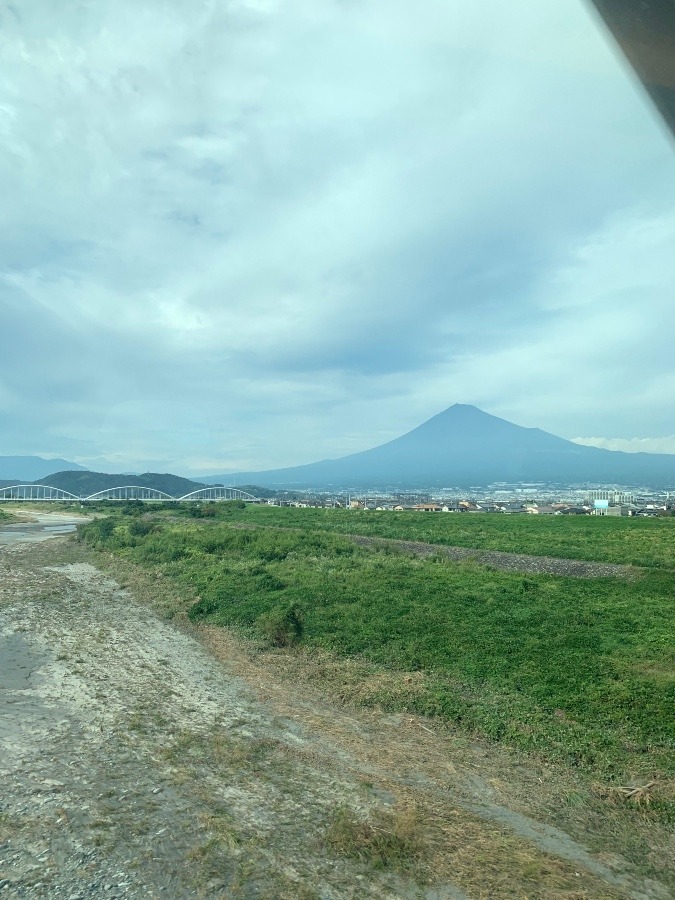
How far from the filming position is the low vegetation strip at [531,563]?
1709 centimetres

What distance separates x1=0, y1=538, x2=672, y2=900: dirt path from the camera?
13.0 feet

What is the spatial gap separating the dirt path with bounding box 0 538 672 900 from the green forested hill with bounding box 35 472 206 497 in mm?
102417

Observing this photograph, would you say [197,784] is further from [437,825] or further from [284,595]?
[284,595]

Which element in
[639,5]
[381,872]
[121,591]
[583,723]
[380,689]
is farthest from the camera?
[121,591]

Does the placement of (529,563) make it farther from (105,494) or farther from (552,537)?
(105,494)

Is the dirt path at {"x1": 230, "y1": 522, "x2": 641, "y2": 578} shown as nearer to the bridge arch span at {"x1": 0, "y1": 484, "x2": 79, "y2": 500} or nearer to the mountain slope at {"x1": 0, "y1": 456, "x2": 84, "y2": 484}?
the bridge arch span at {"x1": 0, "y1": 484, "x2": 79, "y2": 500}

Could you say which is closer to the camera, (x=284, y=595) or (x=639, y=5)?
(x=639, y=5)

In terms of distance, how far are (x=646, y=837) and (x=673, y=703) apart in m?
2.76

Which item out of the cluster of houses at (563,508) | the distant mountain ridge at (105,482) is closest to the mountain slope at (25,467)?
the distant mountain ridge at (105,482)

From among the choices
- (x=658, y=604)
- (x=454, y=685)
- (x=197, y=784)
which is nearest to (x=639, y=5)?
(x=197, y=784)

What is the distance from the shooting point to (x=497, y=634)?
10008mm

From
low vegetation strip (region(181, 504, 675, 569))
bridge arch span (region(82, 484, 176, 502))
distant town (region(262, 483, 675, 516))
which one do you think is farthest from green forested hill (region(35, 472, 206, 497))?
low vegetation strip (region(181, 504, 675, 569))

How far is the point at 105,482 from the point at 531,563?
105 meters

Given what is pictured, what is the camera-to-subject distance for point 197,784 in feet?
17.7
